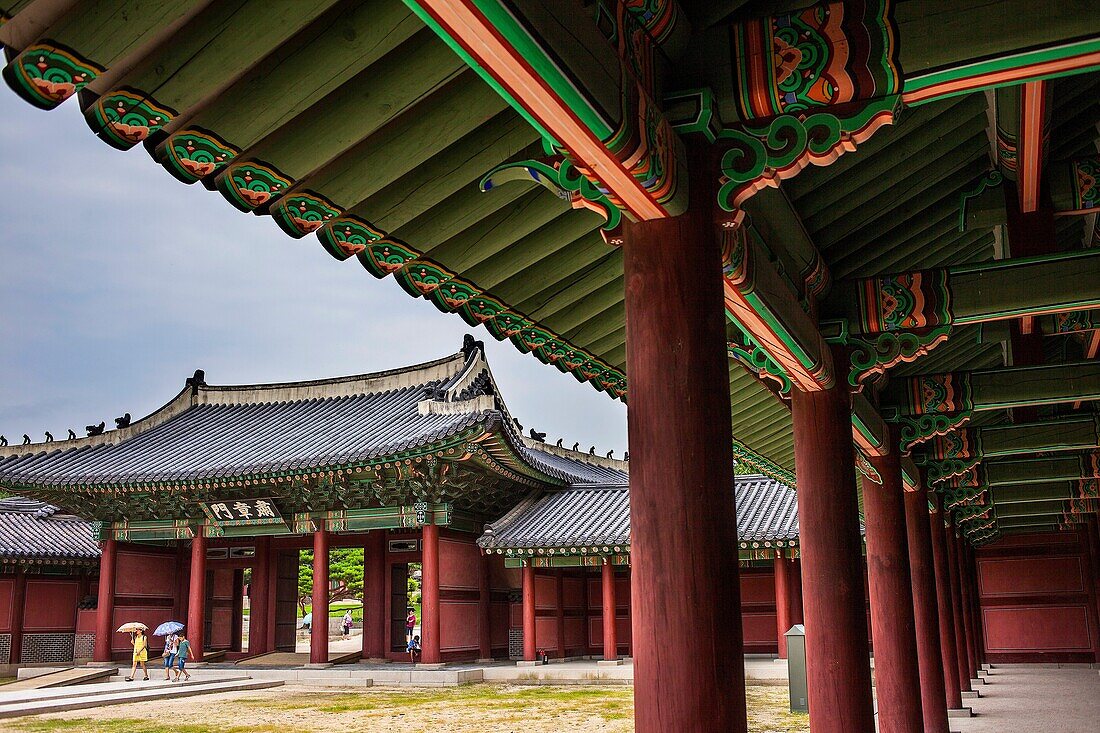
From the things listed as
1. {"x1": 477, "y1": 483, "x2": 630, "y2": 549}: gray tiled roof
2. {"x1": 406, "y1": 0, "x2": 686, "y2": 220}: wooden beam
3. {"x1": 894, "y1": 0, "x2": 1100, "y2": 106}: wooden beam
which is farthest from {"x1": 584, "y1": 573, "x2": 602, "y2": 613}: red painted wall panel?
{"x1": 894, "y1": 0, "x2": 1100, "y2": 106}: wooden beam

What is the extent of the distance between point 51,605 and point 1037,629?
77.4 ft

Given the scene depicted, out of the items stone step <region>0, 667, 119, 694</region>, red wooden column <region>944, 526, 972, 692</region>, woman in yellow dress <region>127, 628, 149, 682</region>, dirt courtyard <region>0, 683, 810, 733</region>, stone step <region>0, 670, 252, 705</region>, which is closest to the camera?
dirt courtyard <region>0, 683, 810, 733</region>

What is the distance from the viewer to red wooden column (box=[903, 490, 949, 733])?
9.18 meters

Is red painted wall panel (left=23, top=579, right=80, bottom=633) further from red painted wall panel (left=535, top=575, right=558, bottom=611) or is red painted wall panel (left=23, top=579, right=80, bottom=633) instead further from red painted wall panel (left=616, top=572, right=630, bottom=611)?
red painted wall panel (left=616, top=572, right=630, bottom=611)

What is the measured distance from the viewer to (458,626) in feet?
63.6

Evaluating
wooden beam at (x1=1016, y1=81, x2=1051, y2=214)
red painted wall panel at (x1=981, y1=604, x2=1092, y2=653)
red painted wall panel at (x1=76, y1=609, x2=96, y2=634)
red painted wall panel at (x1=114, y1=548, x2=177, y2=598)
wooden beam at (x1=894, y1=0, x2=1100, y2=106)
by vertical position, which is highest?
wooden beam at (x1=1016, y1=81, x2=1051, y2=214)

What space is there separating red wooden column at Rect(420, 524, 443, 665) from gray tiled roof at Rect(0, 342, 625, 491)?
2.06 metres

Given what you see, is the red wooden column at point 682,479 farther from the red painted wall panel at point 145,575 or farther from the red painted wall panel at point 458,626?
the red painted wall panel at point 145,575

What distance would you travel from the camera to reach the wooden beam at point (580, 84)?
217cm

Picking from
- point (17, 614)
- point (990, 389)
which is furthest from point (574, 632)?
point (990, 389)

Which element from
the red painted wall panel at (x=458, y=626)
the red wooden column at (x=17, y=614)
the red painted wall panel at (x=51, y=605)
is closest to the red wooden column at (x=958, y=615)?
the red painted wall panel at (x=458, y=626)

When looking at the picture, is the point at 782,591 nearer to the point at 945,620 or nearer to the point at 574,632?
the point at 574,632

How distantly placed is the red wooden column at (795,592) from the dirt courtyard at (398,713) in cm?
237

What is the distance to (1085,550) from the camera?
71.1ft
